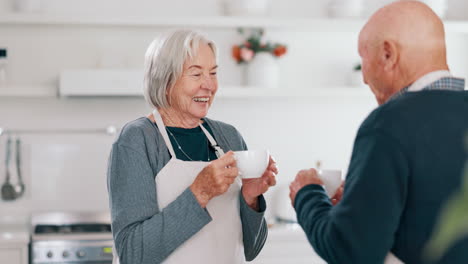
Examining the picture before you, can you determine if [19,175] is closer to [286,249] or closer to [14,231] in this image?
[14,231]

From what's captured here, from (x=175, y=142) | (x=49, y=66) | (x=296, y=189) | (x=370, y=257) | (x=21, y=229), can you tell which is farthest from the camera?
A: (x=49, y=66)

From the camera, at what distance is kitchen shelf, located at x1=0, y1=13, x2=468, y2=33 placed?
149 inches

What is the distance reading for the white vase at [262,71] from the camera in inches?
159

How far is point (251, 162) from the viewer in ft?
5.61

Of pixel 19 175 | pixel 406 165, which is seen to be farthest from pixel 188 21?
pixel 406 165

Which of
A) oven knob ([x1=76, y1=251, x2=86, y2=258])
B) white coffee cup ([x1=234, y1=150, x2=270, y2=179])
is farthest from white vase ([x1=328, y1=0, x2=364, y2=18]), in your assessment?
white coffee cup ([x1=234, y1=150, x2=270, y2=179])

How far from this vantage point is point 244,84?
4.17 meters

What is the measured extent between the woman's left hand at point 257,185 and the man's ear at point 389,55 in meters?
0.56

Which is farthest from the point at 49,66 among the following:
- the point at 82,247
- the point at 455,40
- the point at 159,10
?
the point at 455,40

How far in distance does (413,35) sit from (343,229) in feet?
A: 1.42

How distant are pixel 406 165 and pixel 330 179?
1.19 ft

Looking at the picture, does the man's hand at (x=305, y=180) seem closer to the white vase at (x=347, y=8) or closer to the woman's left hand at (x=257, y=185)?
the woman's left hand at (x=257, y=185)

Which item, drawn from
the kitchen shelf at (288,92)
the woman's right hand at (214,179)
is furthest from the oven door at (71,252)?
the woman's right hand at (214,179)

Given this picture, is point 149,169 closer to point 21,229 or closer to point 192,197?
point 192,197
